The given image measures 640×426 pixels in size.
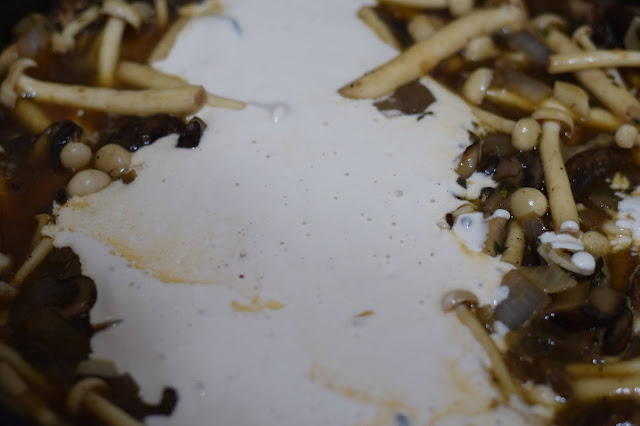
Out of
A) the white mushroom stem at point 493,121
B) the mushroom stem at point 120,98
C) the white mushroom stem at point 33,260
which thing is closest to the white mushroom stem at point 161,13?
the mushroom stem at point 120,98

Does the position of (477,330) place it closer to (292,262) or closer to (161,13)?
(292,262)

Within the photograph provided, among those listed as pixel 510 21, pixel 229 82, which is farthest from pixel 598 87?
pixel 229 82

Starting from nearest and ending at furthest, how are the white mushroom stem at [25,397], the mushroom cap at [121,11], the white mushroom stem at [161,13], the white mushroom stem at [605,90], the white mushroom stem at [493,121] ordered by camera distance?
the white mushroom stem at [25,397] → the white mushroom stem at [493,121] → the white mushroom stem at [605,90] → the mushroom cap at [121,11] → the white mushroom stem at [161,13]

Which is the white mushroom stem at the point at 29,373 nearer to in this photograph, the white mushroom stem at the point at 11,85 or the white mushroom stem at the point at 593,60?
the white mushroom stem at the point at 11,85

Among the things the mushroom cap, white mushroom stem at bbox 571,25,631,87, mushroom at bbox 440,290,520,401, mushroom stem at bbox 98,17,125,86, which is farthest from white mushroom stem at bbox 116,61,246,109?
white mushroom stem at bbox 571,25,631,87

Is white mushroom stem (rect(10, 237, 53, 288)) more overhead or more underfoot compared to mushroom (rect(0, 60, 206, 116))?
more underfoot

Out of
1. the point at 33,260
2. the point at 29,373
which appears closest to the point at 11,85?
the point at 33,260

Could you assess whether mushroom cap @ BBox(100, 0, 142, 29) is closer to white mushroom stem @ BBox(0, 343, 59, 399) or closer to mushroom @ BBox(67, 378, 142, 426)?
white mushroom stem @ BBox(0, 343, 59, 399)
